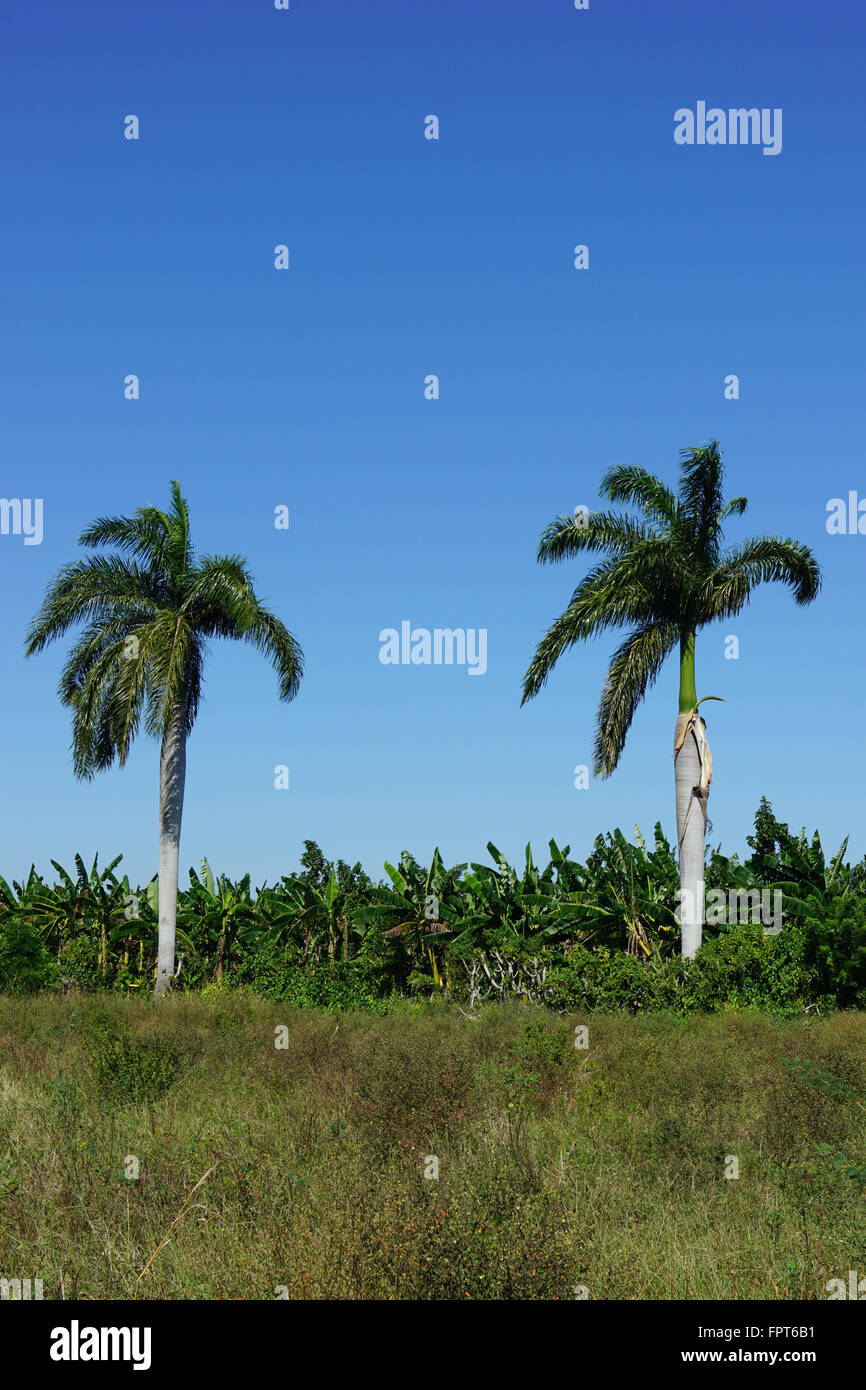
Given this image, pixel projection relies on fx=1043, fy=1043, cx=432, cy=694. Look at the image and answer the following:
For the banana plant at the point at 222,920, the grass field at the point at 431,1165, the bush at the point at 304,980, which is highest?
the banana plant at the point at 222,920

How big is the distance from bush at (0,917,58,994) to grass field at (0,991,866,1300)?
1163cm

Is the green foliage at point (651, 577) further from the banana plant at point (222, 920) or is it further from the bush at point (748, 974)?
the banana plant at point (222, 920)

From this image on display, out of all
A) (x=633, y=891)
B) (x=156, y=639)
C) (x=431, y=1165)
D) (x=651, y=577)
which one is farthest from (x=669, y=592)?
(x=431, y=1165)

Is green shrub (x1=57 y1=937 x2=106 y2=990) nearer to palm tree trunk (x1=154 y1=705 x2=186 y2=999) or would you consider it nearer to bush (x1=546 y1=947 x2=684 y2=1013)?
palm tree trunk (x1=154 y1=705 x2=186 y2=999)

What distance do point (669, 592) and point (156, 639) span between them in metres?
12.1

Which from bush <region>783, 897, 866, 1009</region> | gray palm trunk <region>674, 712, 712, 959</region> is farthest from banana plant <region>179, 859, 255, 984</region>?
bush <region>783, 897, 866, 1009</region>

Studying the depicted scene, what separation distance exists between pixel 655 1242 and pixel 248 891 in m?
23.5

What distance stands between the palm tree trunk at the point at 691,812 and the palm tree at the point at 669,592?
21mm

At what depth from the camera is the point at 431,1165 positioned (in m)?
7.94

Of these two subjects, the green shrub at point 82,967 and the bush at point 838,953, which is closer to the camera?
the bush at point 838,953

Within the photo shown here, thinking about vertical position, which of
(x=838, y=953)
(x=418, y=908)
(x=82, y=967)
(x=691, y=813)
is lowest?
(x=82, y=967)

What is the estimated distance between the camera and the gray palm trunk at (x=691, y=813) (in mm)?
21516

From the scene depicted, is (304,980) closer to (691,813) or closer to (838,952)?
(691,813)

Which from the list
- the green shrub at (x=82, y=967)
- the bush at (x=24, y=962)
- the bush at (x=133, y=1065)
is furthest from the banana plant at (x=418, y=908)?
the bush at (x=133, y=1065)
